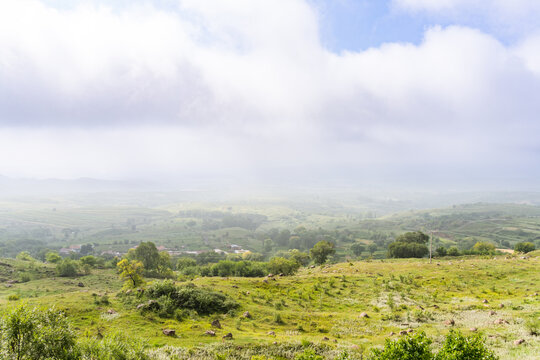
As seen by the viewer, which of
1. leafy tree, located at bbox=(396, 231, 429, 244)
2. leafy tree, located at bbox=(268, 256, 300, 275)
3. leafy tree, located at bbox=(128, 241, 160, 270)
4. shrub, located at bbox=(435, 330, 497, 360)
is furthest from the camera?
leafy tree, located at bbox=(396, 231, 429, 244)

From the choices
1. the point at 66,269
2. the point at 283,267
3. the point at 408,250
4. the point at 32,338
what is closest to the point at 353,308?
the point at 283,267

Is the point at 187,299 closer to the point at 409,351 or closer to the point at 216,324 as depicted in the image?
the point at 216,324

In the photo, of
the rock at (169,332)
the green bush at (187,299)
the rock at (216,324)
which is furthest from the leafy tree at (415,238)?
the rock at (169,332)

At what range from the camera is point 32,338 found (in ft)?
47.5

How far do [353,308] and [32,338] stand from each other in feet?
108

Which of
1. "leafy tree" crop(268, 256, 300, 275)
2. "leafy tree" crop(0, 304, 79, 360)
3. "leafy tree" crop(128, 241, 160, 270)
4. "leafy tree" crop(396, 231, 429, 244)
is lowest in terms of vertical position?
"leafy tree" crop(128, 241, 160, 270)

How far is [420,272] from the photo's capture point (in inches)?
1924

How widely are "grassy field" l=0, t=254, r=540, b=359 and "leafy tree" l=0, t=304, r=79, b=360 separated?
2.95 metres

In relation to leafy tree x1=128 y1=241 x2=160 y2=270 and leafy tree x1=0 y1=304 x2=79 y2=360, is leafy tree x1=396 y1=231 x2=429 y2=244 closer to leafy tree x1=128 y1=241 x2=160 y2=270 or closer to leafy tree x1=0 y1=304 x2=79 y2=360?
leafy tree x1=128 y1=241 x2=160 y2=270

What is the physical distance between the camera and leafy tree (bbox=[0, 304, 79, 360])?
549 inches

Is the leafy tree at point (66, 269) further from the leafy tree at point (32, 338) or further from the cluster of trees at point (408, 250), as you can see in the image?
the cluster of trees at point (408, 250)

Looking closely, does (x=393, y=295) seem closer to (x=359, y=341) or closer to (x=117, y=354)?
(x=359, y=341)

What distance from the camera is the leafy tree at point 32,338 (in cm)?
1395

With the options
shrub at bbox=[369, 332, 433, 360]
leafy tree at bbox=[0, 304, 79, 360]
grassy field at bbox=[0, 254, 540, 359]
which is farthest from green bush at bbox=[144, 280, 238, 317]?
shrub at bbox=[369, 332, 433, 360]
